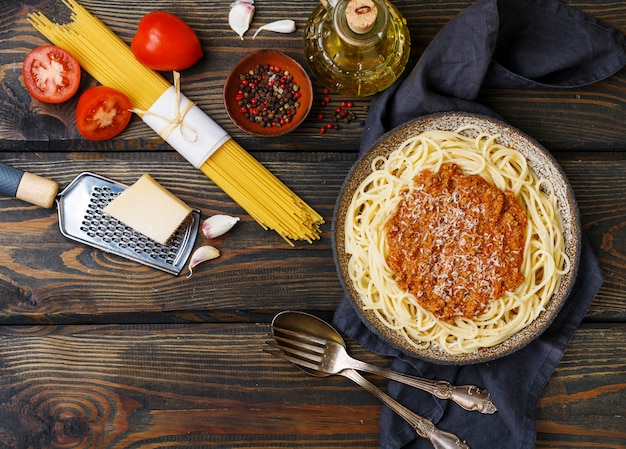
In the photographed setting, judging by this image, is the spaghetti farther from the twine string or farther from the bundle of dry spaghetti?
the twine string

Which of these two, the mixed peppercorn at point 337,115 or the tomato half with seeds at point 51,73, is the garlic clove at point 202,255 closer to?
the mixed peppercorn at point 337,115

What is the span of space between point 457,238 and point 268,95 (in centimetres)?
108

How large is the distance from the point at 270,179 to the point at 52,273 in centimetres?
112

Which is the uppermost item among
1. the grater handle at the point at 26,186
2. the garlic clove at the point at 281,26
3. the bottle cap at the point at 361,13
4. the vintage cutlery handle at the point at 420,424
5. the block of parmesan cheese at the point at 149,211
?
the bottle cap at the point at 361,13

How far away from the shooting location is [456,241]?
252 cm

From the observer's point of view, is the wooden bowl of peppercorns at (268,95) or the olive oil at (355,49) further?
the wooden bowl of peppercorns at (268,95)

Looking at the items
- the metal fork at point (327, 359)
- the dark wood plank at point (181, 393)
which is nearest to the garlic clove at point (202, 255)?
the dark wood plank at point (181, 393)

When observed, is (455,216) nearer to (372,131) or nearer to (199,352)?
(372,131)

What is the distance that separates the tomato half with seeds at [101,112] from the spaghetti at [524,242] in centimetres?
114

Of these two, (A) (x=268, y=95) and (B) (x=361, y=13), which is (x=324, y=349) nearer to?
(A) (x=268, y=95)

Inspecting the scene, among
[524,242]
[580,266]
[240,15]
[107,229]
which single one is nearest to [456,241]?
[524,242]

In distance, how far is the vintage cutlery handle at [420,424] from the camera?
2.68 metres

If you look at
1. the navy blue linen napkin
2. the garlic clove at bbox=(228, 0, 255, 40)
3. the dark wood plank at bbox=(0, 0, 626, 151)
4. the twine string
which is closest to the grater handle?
the dark wood plank at bbox=(0, 0, 626, 151)

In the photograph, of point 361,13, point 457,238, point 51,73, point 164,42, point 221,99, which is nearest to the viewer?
point 361,13
